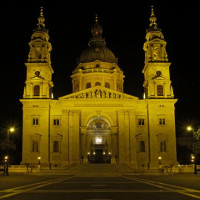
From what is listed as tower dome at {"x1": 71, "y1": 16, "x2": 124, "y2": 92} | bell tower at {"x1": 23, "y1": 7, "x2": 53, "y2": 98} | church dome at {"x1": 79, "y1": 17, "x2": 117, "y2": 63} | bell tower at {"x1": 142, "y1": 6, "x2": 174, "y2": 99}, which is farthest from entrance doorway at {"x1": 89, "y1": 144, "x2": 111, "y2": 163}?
church dome at {"x1": 79, "y1": 17, "x2": 117, "y2": 63}

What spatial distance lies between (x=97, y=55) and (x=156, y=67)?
18.8 m

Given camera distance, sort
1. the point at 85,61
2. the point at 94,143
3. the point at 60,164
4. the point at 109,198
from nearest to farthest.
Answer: the point at 109,198 → the point at 60,164 → the point at 94,143 → the point at 85,61

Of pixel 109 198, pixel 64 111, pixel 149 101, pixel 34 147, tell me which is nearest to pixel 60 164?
pixel 34 147

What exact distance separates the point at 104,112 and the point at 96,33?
2827 cm

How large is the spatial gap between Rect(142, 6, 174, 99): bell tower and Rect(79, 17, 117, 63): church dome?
1523 cm

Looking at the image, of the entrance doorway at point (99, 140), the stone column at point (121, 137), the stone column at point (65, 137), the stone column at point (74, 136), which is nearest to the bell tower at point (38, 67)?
the stone column at point (65, 137)

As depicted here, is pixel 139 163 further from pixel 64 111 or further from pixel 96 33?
pixel 96 33

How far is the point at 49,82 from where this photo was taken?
222ft

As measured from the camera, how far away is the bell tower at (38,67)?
2586 inches

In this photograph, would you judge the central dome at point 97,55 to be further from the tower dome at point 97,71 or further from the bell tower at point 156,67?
the bell tower at point 156,67

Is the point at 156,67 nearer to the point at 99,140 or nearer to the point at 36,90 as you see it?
the point at 99,140

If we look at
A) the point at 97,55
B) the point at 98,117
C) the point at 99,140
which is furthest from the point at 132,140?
the point at 97,55

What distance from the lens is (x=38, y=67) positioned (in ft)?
218

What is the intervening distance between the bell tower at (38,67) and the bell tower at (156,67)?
1900 centimetres
